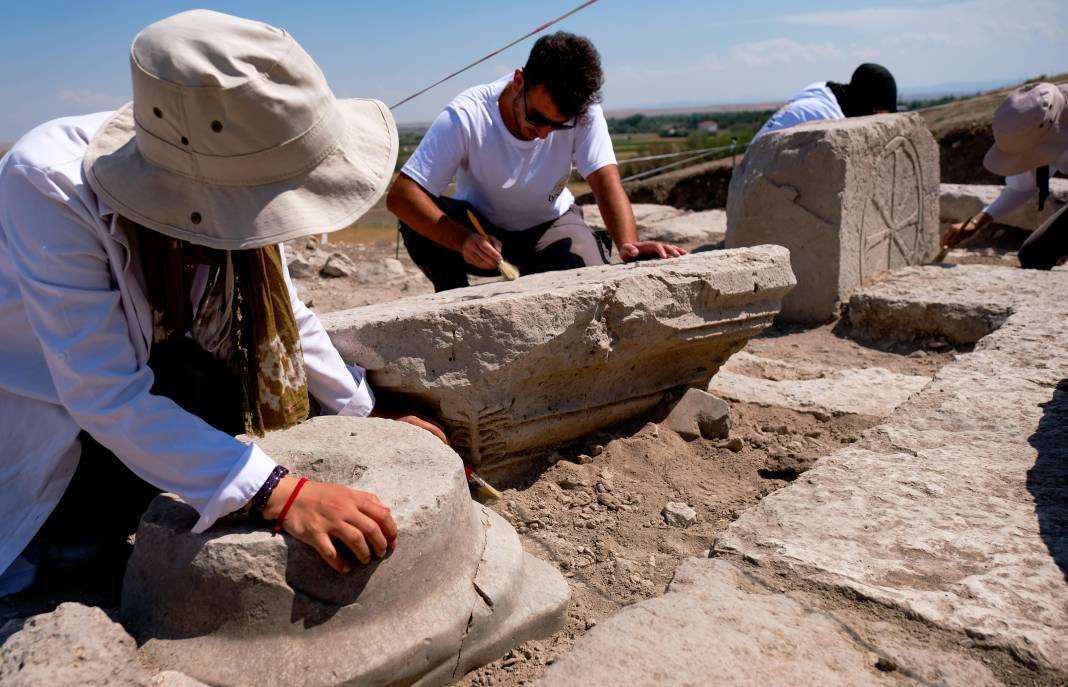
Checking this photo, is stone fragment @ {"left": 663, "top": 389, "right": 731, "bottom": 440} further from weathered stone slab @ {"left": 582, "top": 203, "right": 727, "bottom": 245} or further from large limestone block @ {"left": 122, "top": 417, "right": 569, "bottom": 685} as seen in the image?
weathered stone slab @ {"left": 582, "top": 203, "right": 727, "bottom": 245}

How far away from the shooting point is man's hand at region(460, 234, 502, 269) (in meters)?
3.26

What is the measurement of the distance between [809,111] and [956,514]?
3.97 m

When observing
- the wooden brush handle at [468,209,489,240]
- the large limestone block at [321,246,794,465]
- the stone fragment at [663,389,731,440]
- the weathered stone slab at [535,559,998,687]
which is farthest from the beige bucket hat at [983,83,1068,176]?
the weathered stone slab at [535,559,998,687]

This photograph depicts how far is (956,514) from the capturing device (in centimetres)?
206

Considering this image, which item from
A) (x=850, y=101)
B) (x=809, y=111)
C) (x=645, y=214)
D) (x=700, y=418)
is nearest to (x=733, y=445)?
(x=700, y=418)

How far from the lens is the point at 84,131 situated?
187 cm

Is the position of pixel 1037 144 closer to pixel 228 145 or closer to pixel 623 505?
pixel 623 505

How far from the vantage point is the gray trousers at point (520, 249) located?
3.65 metres

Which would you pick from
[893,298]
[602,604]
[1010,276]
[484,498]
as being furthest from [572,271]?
[1010,276]

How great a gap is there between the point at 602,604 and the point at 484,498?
0.61m

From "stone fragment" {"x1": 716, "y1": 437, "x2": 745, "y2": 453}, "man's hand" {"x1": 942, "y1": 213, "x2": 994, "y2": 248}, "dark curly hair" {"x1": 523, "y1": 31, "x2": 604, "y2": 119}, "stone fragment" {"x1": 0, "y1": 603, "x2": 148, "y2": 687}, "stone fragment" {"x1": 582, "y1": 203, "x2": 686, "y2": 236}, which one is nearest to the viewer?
"stone fragment" {"x1": 0, "y1": 603, "x2": 148, "y2": 687}

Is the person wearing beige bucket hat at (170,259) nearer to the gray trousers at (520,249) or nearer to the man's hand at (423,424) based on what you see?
the man's hand at (423,424)

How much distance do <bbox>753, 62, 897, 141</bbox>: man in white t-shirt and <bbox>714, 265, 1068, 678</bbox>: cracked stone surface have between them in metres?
2.82

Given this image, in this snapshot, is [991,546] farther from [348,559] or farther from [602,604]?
[348,559]
